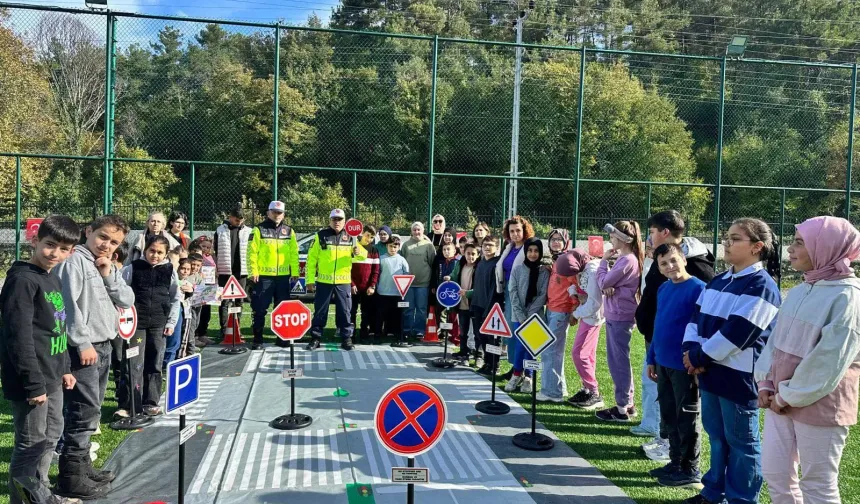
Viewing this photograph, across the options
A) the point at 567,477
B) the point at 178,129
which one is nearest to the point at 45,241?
the point at 567,477

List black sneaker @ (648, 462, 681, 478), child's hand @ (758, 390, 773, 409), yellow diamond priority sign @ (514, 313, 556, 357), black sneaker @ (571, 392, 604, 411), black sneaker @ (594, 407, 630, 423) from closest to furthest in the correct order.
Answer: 1. child's hand @ (758, 390, 773, 409)
2. black sneaker @ (648, 462, 681, 478)
3. yellow diamond priority sign @ (514, 313, 556, 357)
4. black sneaker @ (594, 407, 630, 423)
5. black sneaker @ (571, 392, 604, 411)

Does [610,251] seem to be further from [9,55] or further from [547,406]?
[9,55]

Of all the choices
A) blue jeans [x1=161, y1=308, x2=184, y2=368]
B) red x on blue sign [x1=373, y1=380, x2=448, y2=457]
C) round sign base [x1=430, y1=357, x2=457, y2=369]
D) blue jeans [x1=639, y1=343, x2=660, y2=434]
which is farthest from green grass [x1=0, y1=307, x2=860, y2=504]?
red x on blue sign [x1=373, y1=380, x2=448, y2=457]

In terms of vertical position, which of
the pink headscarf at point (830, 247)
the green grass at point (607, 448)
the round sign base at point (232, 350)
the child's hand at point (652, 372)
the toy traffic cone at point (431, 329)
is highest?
the pink headscarf at point (830, 247)

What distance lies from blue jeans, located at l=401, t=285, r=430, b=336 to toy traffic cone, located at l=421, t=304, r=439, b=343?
0.32 ft

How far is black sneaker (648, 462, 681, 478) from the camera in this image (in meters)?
4.62

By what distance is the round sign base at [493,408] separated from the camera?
6.05 meters

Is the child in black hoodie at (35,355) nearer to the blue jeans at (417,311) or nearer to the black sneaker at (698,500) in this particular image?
the black sneaker at (698,500)

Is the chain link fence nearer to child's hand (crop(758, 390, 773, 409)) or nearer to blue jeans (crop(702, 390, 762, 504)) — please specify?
blue jeans (crop(702, 390, 762, 504))

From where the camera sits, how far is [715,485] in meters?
4.03

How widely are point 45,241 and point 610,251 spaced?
4.84 metres

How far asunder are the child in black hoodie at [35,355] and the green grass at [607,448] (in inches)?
28.9

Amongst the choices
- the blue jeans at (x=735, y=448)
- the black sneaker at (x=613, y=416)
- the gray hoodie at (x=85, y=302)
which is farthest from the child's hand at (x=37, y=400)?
the black sneaker at (x=613, y=416)

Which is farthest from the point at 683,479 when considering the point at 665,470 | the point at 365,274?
the point at 365,274
